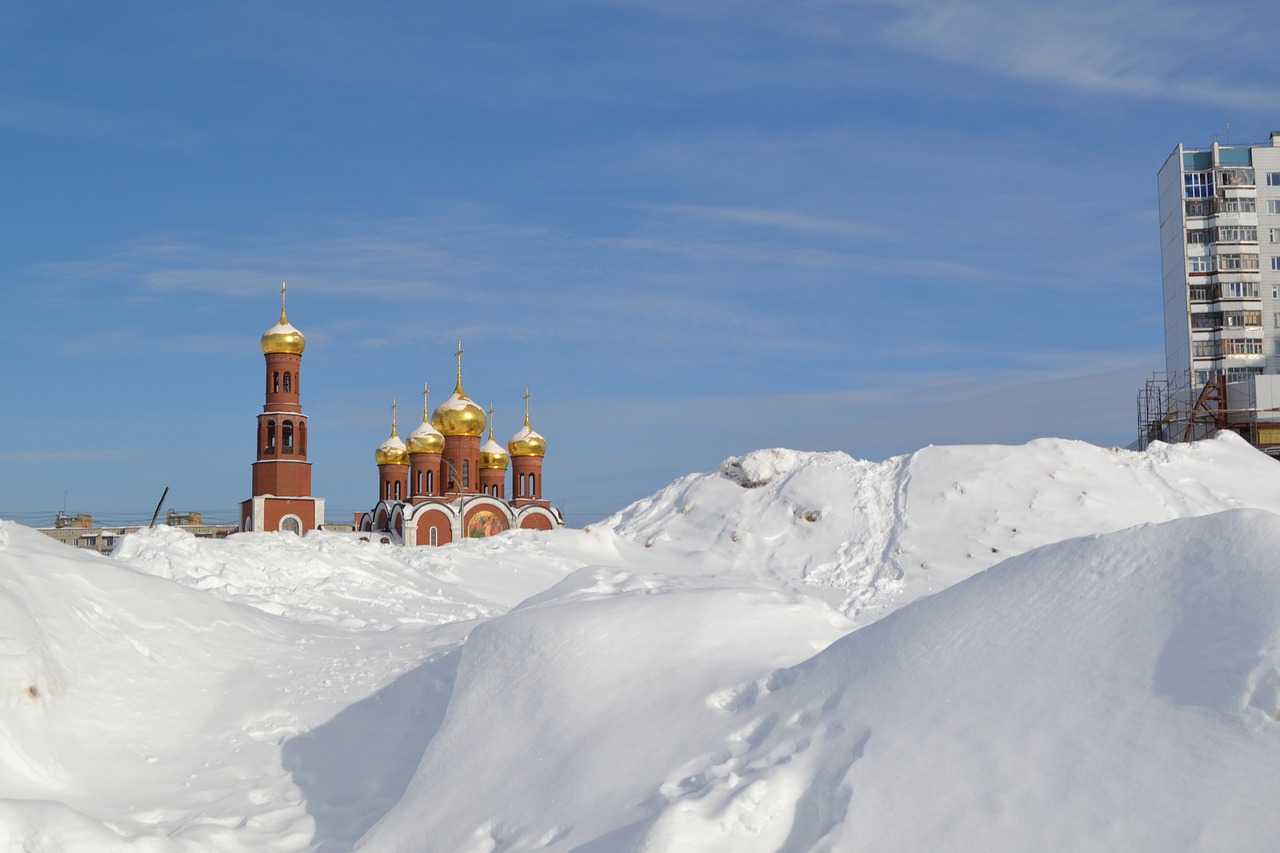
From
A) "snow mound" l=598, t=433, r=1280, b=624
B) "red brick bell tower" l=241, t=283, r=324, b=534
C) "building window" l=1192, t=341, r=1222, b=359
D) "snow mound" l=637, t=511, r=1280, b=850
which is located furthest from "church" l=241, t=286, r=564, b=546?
"snow mound" l=637, t=511, r=1280, b=850

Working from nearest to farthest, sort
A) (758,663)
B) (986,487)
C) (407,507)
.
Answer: (758,663)
(986,487)
(407,507)

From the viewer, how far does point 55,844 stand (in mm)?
5672

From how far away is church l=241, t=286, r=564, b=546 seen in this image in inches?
Answer: 1416

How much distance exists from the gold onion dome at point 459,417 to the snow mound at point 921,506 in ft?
71.8

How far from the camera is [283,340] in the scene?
120 ft

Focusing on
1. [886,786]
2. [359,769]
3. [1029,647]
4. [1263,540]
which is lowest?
[359,769]

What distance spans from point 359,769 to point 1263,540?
5.35 metres

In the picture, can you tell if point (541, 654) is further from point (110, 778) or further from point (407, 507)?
point (407, 507)

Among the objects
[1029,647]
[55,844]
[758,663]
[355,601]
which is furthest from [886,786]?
[355,601]

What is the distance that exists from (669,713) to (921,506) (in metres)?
12.7

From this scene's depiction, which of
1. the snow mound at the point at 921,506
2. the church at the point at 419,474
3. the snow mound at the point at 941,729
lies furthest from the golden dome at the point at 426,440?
the snow mound at the point at 941,729

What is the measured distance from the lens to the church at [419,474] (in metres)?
36.0

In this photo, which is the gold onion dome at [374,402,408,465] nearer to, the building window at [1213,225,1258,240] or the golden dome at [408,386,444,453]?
the golden dome at [408,386,444,453]

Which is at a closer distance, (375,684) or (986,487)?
(375,684)
